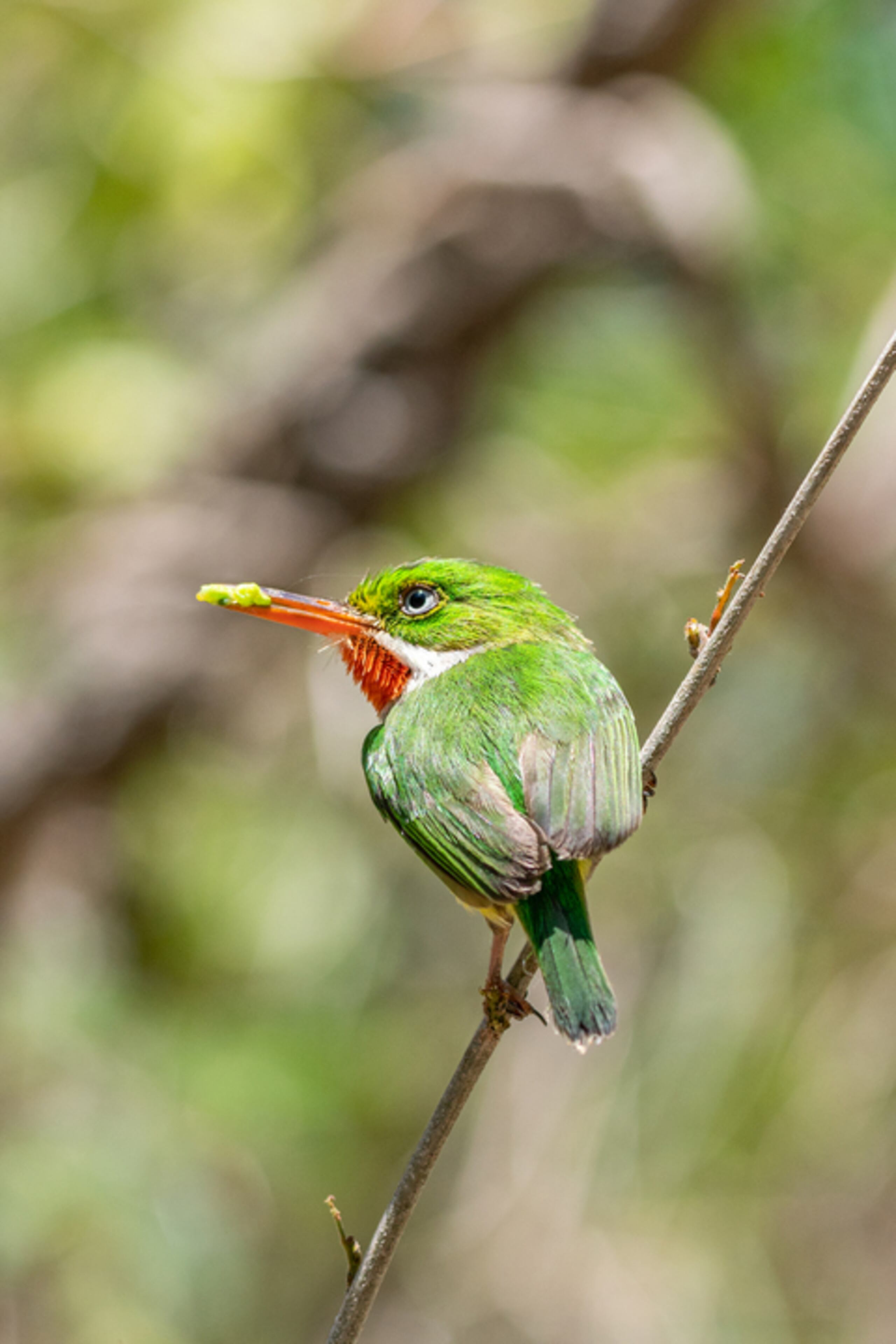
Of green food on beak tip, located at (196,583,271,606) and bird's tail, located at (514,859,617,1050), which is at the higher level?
green food on beak tip, located at (196,583,271,606)

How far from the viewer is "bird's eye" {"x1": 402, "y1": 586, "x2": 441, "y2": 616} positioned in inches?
90.8

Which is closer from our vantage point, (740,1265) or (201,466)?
(740,1265)

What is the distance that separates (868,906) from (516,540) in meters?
2.04

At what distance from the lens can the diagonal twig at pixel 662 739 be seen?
5.44 feet

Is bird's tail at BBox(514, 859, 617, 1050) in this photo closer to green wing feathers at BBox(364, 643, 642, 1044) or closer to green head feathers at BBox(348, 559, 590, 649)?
green wing feathers at BBox(364, 643, 642, 1044)

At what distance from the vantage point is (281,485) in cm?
554

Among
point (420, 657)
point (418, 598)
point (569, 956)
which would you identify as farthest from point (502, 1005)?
point (418, 598)

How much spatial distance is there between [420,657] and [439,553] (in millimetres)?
3559

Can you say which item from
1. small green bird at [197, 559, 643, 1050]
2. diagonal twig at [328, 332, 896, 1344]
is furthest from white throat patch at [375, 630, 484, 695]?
diagonal twig at [328, 332, 896, 1344]

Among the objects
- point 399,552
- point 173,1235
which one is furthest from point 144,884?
point 173,1235

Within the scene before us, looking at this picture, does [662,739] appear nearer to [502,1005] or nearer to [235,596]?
[502,1005]

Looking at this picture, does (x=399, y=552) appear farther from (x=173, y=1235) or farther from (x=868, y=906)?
(x=173, y=1235)

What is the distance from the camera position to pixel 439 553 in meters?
5.81

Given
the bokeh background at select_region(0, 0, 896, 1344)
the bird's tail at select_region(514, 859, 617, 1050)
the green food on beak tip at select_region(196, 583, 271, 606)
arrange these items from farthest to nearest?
1. the bokeh background at select_region(0, 0, 896, 1344)
2. the green food on beak tip at select_region(196, 583, 271, 606)
3. the bird's tail at select_region(514, 859, 617, 1050)
